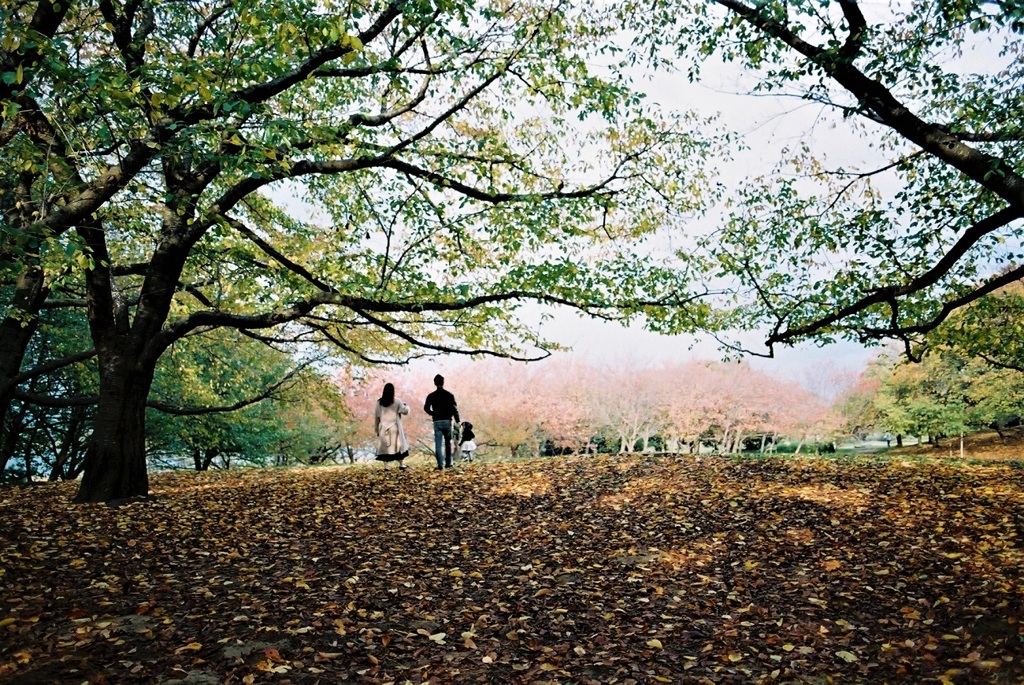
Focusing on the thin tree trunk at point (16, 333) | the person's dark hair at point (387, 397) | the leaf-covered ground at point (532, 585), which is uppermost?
the thin tree trunk at point (16, 333)

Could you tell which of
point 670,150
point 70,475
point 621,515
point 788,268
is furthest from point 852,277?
point 70,475

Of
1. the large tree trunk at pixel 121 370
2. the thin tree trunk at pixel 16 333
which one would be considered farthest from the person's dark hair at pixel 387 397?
the thin tree trunk at pixel 16 333

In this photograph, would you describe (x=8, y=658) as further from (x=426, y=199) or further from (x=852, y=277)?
(x=852, y=277)

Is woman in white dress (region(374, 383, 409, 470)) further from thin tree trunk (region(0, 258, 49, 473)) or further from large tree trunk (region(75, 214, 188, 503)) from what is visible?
thin tree trunk (region(0, 258, 49, 473))

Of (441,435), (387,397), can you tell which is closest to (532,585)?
(387,397)

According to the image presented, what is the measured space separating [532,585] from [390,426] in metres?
7.79

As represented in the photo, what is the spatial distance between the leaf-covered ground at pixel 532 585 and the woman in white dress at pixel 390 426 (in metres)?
2.82

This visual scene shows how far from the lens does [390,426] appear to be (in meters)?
14.3

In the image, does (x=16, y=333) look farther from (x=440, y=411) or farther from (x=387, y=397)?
(x=440, y=411)

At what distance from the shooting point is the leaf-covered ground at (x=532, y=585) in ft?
16.9

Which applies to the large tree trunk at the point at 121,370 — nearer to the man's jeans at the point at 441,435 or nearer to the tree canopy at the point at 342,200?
the tree canopy at the point at 342,200

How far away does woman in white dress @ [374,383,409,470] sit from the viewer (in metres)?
13.9

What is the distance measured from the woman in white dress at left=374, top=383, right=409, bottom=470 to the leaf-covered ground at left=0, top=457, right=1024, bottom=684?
9.24 feet

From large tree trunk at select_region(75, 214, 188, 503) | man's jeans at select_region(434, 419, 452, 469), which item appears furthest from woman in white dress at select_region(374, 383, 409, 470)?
large tree trunk at select_region(75, 214, 188, 503)
